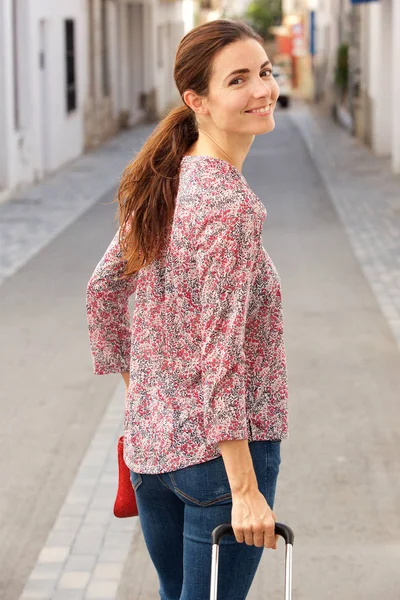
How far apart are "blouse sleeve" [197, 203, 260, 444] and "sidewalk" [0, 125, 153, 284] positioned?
7.56 m

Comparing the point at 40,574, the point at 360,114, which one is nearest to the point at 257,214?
the point at 40,574

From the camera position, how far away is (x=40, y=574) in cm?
467

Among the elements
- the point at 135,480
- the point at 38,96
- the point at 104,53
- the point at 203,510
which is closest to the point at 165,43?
the point at 104,53

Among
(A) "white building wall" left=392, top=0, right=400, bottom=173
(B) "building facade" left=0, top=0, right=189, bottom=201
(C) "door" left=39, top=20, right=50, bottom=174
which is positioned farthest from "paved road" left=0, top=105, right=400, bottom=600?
(C) "door" left=39, top=20, right=50, bottom=174

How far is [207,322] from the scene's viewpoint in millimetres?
2338

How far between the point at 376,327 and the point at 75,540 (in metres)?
4.53

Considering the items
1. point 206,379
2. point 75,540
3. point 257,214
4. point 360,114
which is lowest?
point 360,114

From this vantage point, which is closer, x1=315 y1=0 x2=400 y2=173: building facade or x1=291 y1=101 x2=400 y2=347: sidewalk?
x1=291 y1=101 x2=400 y2=347: sidewalk

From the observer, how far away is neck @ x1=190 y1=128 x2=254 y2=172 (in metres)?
2.51

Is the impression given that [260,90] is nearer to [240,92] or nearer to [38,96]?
[240,92]

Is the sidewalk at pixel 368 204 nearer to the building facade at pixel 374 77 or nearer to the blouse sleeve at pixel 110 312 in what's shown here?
the building facade at pixel 374 77

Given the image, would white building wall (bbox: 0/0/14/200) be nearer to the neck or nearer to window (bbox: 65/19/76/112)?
window (bbox: 65/19/76/112)

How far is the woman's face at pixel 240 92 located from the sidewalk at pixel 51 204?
7.35 meters

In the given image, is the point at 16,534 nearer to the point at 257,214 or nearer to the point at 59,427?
the point at 59,427
